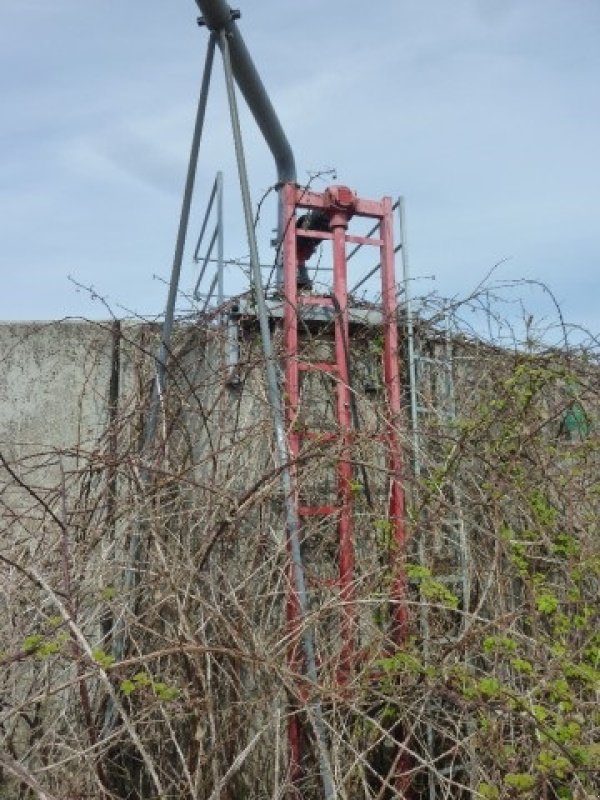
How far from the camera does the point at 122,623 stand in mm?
3877

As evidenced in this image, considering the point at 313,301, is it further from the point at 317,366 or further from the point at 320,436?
the point at 320,436

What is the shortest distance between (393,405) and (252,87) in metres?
1.89

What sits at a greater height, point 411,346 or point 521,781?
point 411,346

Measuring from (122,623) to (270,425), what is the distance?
1.24 meters

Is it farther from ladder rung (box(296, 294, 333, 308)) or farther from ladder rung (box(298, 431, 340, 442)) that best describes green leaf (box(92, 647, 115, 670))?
ladder rung (box(296, 294, 333, 308))

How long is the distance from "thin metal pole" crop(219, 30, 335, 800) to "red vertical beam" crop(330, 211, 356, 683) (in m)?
0.61

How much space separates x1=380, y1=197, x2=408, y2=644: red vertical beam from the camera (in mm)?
4196

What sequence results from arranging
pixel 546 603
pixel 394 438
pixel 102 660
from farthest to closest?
pixel 394 438 → pixel 546 603 → pixel 102 660

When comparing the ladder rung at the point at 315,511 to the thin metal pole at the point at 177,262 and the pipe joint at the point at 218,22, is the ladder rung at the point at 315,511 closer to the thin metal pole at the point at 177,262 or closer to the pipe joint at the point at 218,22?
the thin metal pole at the point at 177,262

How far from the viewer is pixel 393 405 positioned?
4.80m

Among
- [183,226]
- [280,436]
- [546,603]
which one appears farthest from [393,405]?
[183,226]

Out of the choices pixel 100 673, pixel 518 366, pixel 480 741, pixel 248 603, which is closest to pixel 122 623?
pixel 248 603

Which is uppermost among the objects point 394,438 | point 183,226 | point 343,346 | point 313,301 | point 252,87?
point 252,87

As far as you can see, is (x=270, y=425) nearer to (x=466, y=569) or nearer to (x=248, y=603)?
(x=248, y=603)
